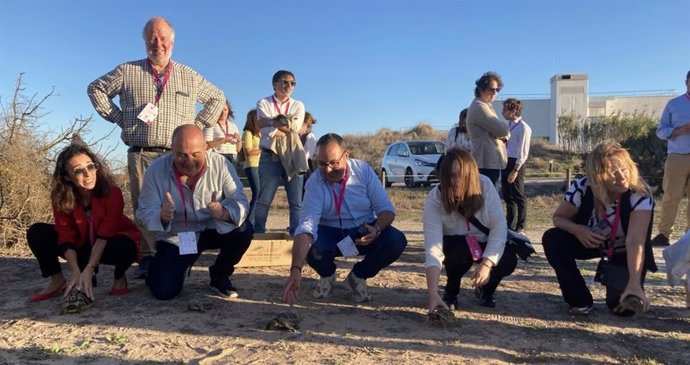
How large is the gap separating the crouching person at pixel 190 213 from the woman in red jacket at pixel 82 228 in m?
0.21

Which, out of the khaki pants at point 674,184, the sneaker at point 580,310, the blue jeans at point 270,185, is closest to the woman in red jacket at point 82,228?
the blue jeans at point 270,185

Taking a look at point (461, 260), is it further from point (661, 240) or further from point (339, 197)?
point (661, 240)

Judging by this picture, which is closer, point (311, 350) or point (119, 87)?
point (311, 350)

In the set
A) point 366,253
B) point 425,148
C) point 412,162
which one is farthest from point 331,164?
point 425,148

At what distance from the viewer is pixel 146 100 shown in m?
4.16

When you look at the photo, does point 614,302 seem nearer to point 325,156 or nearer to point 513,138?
point 325,156

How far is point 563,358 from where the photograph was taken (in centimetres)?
271

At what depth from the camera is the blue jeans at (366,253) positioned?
364 cm

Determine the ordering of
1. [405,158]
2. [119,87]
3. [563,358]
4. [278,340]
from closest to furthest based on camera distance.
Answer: [563,358], [278,340], [119,87], [405,158]

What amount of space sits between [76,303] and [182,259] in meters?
0.69

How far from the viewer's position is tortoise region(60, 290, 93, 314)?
3.37 meters

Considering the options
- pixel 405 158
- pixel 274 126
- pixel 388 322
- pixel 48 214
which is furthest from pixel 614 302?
pixel 405 158

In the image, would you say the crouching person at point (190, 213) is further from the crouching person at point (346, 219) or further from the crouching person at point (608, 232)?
the crouching person at point (608, 232)

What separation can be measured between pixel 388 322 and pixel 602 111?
4105 centimetres
